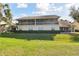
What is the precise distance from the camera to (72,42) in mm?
2895

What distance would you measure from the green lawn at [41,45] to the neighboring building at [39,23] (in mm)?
105

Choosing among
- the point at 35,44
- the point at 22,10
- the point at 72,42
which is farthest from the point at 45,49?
the point at 22,10

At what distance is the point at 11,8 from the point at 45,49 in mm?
733

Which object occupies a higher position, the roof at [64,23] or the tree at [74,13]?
the tree at [74,13]

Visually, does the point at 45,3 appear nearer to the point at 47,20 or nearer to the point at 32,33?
the point at 47,20

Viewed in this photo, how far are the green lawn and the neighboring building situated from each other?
Result: 105mm

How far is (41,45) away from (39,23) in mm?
300

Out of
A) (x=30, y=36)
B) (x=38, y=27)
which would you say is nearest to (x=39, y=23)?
(x=38, y=27)

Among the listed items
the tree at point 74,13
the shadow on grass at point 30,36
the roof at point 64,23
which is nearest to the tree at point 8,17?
the shadow on grass at point 30,36

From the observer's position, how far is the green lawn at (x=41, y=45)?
2.90 meters

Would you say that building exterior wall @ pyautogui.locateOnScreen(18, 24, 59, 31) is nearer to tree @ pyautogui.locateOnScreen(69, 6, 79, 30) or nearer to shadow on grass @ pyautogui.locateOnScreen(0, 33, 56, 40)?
shadow on grass @ pyautogui.locateOnScreen(0, 33, 56, 40)

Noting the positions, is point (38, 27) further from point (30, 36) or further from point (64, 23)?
point (64, 23)

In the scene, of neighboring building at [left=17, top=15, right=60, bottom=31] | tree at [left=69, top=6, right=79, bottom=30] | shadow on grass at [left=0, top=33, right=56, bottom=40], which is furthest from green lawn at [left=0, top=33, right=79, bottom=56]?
tree at [left=69, top=6, right=79, bottom=30]

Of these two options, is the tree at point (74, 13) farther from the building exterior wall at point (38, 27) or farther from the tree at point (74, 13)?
the building exterior wall at point (38, 27)
